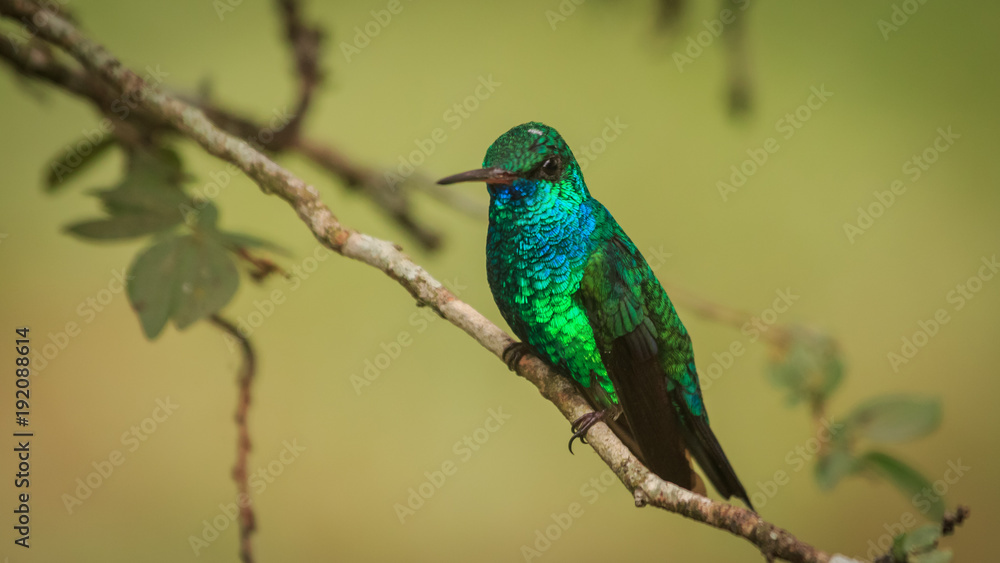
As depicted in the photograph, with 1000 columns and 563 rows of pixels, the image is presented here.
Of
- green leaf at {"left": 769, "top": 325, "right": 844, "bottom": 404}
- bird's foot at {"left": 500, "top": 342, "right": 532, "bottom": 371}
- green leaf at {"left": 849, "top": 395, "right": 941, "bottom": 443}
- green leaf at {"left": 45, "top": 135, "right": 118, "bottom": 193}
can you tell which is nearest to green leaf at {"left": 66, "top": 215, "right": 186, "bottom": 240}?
green leaf at {"left": 45, "top": 135, "right": 118, "bottom": 193}

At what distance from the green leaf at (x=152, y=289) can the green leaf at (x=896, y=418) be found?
115cm

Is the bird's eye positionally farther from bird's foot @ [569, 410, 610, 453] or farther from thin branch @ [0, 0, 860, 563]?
bird's foot @ [569, 410, 610, 453]

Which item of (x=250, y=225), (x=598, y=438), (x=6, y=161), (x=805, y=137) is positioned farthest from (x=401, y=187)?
(x=805, y=137)

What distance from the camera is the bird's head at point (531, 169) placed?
3.78 ft

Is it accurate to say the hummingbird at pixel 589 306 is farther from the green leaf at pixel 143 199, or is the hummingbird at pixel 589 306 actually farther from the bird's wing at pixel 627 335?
the green leaf at pixel 143 199

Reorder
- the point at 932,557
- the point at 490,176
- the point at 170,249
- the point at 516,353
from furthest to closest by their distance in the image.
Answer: the point at 516,353 < the point at 170,249 < the point at 490,176 < the point at 932,557

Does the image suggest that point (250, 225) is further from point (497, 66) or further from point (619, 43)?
point (619, 43)

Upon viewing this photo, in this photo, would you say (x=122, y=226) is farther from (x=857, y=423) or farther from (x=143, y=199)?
(x=857, y=423)

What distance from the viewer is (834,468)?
1.20 meters

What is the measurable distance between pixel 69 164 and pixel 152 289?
0.52 m

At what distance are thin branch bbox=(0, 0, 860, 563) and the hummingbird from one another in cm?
7

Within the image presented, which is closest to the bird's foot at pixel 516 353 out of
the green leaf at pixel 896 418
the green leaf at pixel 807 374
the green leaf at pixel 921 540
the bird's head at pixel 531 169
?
the bird's head at pixel 531 169

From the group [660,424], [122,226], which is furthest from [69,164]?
[660,424]

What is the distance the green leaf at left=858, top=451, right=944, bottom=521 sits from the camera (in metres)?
1.16
